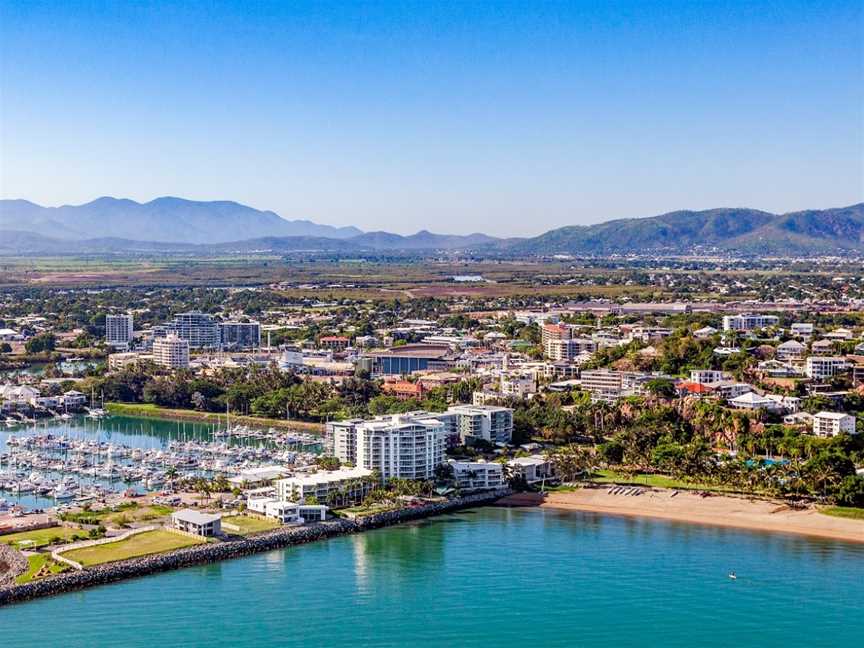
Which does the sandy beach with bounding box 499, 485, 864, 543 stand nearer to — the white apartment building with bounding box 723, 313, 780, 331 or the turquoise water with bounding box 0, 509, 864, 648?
the turquoise water with bounding box 0, 509, 864, 648

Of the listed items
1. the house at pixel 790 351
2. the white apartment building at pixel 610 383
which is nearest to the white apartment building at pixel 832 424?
the white apartment building at pixel 610 383

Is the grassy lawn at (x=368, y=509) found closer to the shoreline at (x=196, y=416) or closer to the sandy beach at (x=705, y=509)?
the sandy beach at (x=705, y=509)

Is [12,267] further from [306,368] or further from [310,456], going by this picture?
[310,456]

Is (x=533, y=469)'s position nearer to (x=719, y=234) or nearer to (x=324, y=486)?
(x=324, y=486)

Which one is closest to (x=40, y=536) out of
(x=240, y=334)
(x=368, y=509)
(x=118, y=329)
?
(x=368, y=509)

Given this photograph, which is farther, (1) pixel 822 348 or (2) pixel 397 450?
(1) pixel 822 348

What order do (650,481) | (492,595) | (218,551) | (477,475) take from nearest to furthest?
(492,595), (218,551), (477,475), (650,481)

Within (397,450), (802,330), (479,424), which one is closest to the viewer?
(397,450)
